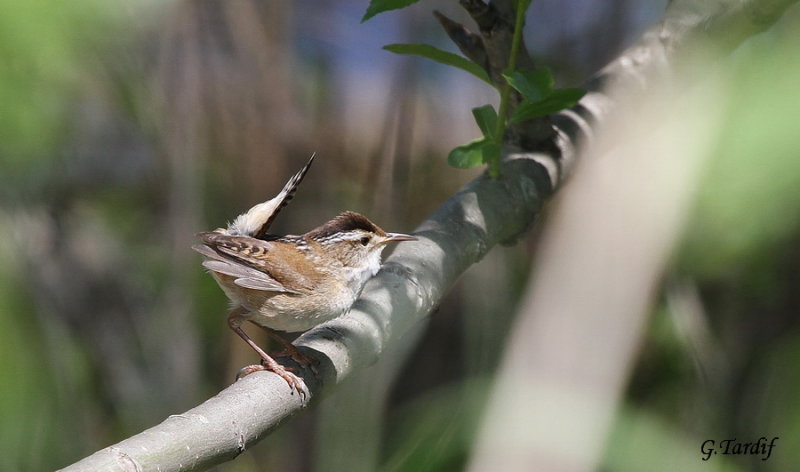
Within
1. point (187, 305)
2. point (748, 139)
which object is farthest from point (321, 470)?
point (748, 139)

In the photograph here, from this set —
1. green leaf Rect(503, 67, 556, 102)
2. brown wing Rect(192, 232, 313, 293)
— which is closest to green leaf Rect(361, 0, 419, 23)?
green leaf Rect(503, 67, 556, 102)

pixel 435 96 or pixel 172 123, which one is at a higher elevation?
pixel 435 96

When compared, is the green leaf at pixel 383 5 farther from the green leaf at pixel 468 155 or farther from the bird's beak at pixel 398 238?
the bird's beak at pixel 398 238

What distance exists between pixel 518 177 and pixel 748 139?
88cm

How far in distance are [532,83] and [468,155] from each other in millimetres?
310

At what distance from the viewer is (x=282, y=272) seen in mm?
2521

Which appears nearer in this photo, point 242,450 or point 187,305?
point 242,450

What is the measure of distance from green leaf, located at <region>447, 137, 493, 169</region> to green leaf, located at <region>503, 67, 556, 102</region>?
0.26m

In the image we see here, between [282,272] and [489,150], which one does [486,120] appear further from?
[282,272]

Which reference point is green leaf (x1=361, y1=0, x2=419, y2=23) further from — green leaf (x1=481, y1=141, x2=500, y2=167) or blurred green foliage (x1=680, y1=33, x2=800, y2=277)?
blurred green foliage (x1=680, y1=33, x2=800, y2=277)

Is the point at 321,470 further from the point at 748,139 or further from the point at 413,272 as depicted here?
the point at 748,139

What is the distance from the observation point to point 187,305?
14.9 feet

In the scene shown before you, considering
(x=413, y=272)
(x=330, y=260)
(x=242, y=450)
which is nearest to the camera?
(x=242, y=450)

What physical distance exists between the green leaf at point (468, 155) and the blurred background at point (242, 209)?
2.95ft
